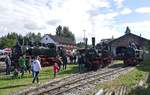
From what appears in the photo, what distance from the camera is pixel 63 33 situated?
16925cm

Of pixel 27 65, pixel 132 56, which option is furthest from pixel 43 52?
pixel 132 56

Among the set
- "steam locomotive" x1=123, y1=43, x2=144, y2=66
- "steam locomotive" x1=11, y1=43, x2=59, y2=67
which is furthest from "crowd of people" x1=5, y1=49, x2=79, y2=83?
"steam locomotive" x1=123, y1=43, x2=144, y2=66

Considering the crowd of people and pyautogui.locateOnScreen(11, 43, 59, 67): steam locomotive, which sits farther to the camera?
pyautogui.locateOnScreen(11, 43, 59, 67): steam locomotive

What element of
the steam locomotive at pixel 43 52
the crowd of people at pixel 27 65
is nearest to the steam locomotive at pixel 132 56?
the steam locomotive at pixel 43 52

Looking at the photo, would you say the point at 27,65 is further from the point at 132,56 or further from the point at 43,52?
the point at 132,56

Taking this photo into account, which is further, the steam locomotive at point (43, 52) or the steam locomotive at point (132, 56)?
the steam locomotive at point (132, 56)

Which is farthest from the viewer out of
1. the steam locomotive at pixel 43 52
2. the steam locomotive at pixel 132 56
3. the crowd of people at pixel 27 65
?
the steam locomotive at pixel 132 56

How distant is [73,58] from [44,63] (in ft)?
32.8

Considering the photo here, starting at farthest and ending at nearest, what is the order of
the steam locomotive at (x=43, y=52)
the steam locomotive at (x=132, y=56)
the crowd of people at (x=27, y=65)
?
the steam locomotive at (x=132, y=56) → the steam locomotive at (x=43, y=52) → the crowd of people at (x=27, y=65)

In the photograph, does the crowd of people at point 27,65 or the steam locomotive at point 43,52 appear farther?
the steam locomotive at point 43,52

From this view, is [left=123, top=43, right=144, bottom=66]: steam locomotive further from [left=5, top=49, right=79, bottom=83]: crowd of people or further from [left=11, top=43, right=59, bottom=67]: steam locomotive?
[left=5, top=49, right=79, bottom=83]: crowd of people

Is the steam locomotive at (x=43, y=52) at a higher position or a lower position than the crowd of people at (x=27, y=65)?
higher

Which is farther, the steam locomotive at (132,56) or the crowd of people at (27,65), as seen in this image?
the steam locomotive at (132,56)

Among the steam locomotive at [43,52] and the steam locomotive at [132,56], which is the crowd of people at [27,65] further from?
the steam locomotive at [132,56]
